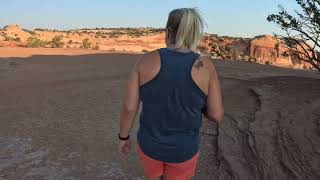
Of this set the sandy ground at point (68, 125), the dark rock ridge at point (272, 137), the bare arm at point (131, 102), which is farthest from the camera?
the sandy ground at point (68, 125)

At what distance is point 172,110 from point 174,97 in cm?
8

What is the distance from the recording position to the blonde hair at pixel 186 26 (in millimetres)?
3131

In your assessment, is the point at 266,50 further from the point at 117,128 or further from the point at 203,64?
the point at 203,64

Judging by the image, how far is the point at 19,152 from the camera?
641cm

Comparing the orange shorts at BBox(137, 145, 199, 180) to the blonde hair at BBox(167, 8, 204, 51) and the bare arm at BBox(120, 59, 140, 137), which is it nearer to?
the bare arm at BBox(120, 59, 140, 137)

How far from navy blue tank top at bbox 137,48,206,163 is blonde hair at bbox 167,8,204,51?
69 mm

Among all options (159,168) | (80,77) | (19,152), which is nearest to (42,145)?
(19,152)

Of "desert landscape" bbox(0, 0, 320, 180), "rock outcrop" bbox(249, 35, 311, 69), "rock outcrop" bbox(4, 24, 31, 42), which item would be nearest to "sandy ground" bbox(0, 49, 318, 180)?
"desert landscape" bbox(0, 0, 320, 180)

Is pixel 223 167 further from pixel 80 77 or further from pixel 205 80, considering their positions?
pixel 80 77

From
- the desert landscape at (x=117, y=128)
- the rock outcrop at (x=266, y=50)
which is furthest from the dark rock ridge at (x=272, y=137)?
the rock outcrop at (x=266, y=50)

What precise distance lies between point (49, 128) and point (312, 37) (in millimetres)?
5820

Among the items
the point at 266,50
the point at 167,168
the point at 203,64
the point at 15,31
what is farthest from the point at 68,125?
the point at 266,50

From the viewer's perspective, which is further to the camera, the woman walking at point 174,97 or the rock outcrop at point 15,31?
the rock outcrop at point 15,31

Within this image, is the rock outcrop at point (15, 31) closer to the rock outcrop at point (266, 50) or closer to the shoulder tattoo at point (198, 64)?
the rock outcrop at point (266, 50)
